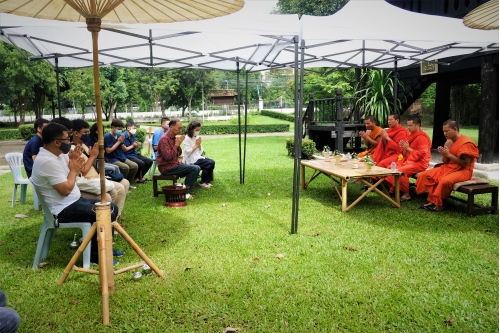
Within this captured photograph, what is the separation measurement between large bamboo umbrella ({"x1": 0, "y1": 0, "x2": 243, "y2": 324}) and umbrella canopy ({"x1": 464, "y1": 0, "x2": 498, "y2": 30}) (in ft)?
7.82

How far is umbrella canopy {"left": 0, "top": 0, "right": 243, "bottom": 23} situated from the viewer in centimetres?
319

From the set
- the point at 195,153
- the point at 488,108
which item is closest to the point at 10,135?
the point at 195,153

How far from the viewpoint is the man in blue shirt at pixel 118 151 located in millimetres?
7863

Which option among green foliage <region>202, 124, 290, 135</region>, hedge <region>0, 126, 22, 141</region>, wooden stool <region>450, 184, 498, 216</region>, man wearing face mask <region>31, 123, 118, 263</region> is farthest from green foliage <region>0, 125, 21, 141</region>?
wooden stool <region>450, 184, 498, 216</region>

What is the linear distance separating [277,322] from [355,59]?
7900 mm

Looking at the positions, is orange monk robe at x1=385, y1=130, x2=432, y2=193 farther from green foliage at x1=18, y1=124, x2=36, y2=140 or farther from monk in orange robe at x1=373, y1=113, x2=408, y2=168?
green foliage at x1=18, y1=124, x2=36, y2=140

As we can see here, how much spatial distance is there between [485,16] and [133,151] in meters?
7.23

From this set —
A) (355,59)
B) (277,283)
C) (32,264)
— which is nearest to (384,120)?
(355,59)

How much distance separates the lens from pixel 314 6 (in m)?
42.2

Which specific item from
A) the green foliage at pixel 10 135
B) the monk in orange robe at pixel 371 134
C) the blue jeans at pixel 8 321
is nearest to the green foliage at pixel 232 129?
the green foliage at pixel 10 135

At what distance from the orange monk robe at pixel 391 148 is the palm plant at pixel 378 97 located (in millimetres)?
4443

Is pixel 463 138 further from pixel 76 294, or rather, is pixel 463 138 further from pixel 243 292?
pixel 76 294

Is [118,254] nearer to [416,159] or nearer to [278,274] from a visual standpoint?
[278,274]

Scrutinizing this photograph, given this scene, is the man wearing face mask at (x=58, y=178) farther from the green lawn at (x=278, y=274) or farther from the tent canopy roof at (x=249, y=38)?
the tent canopy roof at (x=249, y=38)
